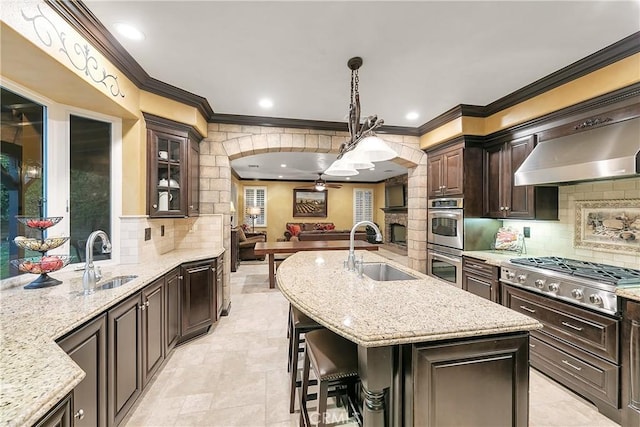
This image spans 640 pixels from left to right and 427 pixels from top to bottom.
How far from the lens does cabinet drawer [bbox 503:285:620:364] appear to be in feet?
6.13

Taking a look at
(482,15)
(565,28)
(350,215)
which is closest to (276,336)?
(482,15)

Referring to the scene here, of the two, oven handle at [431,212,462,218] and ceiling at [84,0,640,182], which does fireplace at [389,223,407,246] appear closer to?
oven handle at [431,212,462,218]

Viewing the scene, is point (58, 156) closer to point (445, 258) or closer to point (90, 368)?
point (90, 368)

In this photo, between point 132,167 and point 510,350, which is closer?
point 510,350

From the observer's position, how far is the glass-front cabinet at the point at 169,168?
2762mm

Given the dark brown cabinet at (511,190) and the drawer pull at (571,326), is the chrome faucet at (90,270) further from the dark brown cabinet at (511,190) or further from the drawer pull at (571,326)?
the dark brown cabinet at (511,190)

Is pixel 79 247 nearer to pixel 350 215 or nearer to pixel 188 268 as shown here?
pixel 188 268

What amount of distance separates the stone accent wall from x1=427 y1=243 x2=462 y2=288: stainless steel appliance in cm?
15

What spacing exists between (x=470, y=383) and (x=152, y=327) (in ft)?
7.52

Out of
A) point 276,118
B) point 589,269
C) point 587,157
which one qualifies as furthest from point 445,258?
point 276,118

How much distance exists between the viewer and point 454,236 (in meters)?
3.50

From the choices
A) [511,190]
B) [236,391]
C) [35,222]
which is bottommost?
[236,391]

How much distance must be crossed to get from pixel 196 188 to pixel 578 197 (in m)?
4.28

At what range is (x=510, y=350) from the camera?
1.24m
